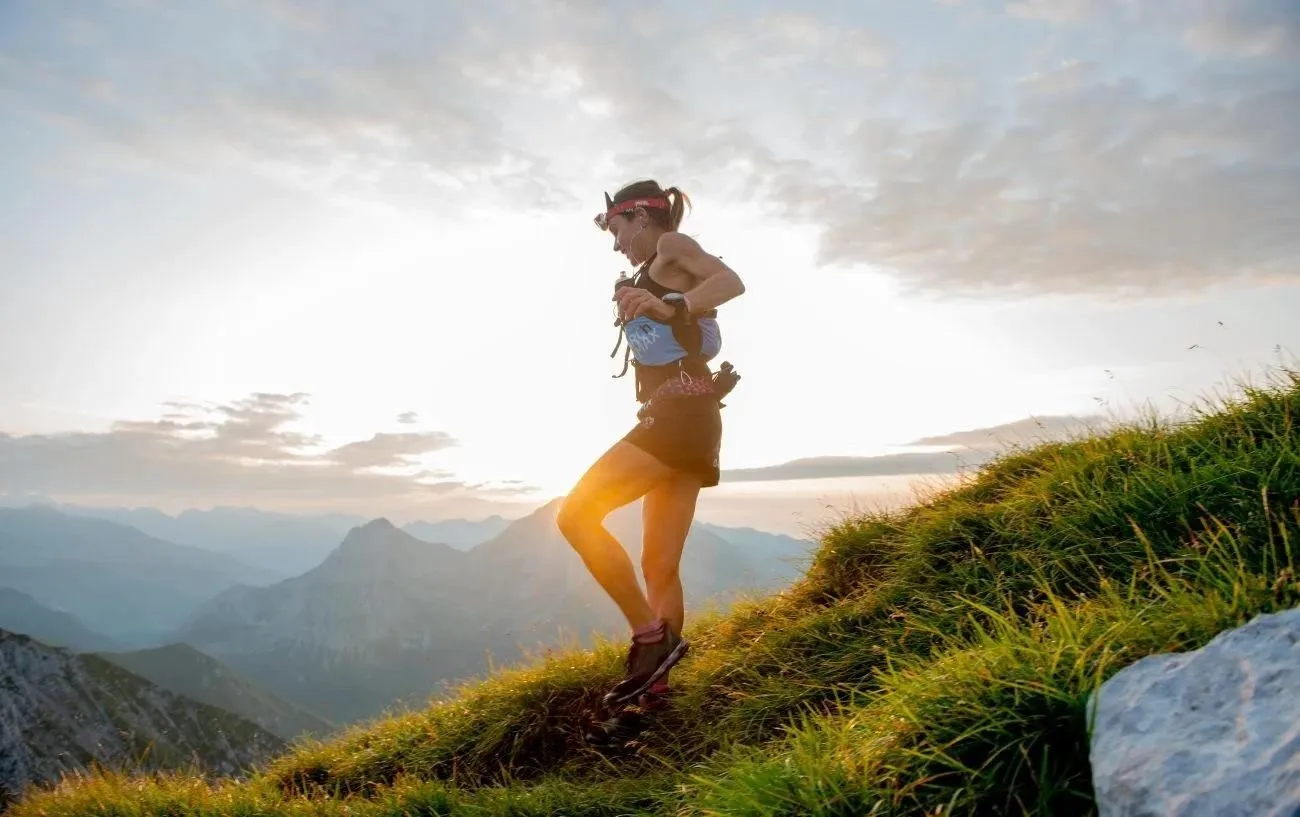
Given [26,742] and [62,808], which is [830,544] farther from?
[26,742]

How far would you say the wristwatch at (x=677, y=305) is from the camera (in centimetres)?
535

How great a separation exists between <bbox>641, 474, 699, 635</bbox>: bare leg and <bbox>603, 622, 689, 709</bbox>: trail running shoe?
9.4 inches

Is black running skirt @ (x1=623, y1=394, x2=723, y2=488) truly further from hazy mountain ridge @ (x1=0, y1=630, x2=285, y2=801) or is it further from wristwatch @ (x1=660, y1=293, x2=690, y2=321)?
hazy mountain ridge @ (x1=0, y1=630, x2=285, y2=801)

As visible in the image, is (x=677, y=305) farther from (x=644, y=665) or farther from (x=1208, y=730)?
(x=1208, y=730)

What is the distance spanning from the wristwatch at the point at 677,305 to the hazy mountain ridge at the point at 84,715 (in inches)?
1324

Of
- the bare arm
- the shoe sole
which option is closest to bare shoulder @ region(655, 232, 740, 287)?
the bare arm

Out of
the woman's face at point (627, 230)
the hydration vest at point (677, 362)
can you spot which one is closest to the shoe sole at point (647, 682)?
the hydration vest at point (677, 362)

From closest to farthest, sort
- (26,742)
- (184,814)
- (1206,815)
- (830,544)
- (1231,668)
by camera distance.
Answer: (1206,815)
(1231,668)
(184,814)
(830,544)
(26,742)

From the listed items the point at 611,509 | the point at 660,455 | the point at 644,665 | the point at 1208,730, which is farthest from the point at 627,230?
the point at 1208,730

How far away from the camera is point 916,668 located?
3.28 metres

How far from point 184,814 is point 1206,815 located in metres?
5.84

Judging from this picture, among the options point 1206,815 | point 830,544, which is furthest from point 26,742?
point 1206,815

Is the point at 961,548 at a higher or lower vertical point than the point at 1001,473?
lower

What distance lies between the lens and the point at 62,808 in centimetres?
552
